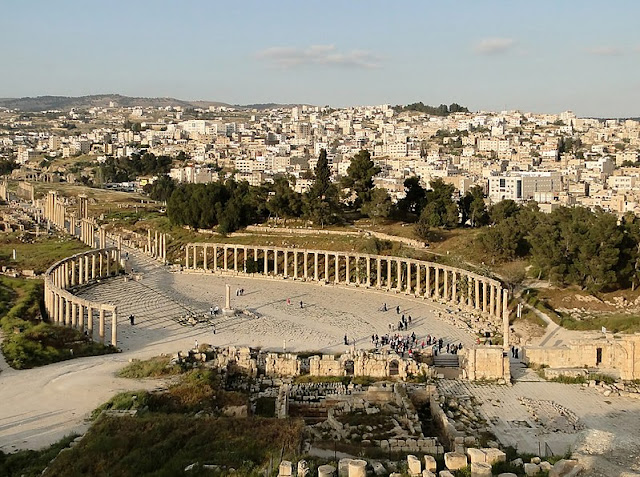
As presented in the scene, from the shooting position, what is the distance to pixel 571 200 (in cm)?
10875

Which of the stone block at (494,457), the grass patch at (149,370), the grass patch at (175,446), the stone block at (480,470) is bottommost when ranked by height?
the grass patch at (149,370)

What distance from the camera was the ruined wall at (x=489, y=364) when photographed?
96.0ft

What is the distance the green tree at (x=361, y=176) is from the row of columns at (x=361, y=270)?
10.9 metres

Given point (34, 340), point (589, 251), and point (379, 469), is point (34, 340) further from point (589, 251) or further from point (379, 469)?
point (589, 251)

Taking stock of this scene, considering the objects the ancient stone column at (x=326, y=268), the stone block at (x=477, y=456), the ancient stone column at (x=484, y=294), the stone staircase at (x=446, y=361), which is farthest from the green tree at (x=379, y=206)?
the stone block at (x=477, y=456)

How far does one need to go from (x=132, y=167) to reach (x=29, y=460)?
123 meters

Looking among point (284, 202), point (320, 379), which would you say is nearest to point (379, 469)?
point (320, 379)

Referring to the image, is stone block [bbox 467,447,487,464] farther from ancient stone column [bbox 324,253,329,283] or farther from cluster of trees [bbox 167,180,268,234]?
cluster of trees [bbox 167,180,268,234]

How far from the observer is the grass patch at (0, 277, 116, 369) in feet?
102

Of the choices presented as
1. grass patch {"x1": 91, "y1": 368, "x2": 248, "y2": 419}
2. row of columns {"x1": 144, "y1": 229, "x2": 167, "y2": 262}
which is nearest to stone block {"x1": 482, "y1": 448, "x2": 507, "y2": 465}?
grass patch {"x1": 91, "y1": 368, "x2": 248, "y2": 419}

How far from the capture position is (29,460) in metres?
19.6

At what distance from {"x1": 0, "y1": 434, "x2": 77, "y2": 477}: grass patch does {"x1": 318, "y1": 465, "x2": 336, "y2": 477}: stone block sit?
26.0 ft

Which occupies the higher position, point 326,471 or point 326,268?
point 326,471

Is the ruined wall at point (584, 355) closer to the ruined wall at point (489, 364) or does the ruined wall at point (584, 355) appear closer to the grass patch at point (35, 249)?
the ruined wall at point (489, 364)
